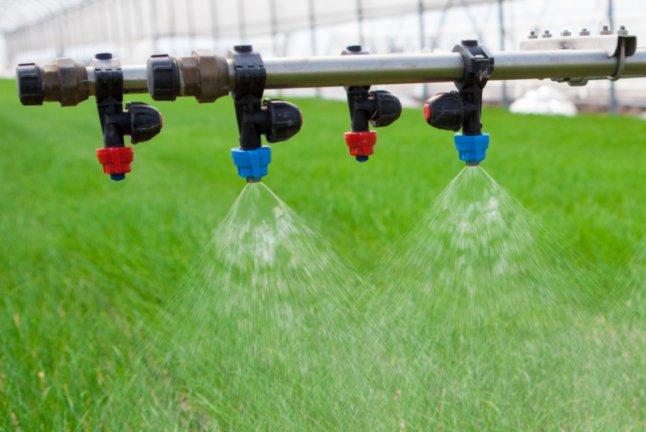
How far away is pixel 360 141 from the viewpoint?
124cm

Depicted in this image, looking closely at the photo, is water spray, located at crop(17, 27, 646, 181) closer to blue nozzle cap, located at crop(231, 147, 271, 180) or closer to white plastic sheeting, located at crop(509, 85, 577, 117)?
blue nozzle cap, located at crop(231, 147, 271, 180)

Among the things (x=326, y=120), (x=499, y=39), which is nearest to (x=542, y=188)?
(x=326, y=120)

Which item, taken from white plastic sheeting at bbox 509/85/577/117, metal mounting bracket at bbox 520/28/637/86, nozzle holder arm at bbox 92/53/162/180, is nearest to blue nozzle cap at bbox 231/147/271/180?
nozzle holder arm at bbox 92/53/162/180

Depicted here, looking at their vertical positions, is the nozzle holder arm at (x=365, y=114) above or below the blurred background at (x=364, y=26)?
above

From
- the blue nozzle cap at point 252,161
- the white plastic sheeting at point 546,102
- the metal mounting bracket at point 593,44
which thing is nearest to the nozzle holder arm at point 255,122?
the blue nozzle cap at point 252,161

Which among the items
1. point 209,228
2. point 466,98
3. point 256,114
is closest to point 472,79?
point 466,98

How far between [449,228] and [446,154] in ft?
15.8

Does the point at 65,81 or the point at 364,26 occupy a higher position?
the point at 65,81

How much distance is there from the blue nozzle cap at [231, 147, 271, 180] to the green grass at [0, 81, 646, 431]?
71cm

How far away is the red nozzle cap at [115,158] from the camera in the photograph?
1.13 metres

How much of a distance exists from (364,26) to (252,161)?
1591 centimetres

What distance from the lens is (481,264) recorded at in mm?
1647

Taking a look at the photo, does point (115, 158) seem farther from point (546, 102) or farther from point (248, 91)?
point (546, 102)

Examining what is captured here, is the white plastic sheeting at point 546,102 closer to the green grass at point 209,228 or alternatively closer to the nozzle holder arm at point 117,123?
the green grass at point 209,228
